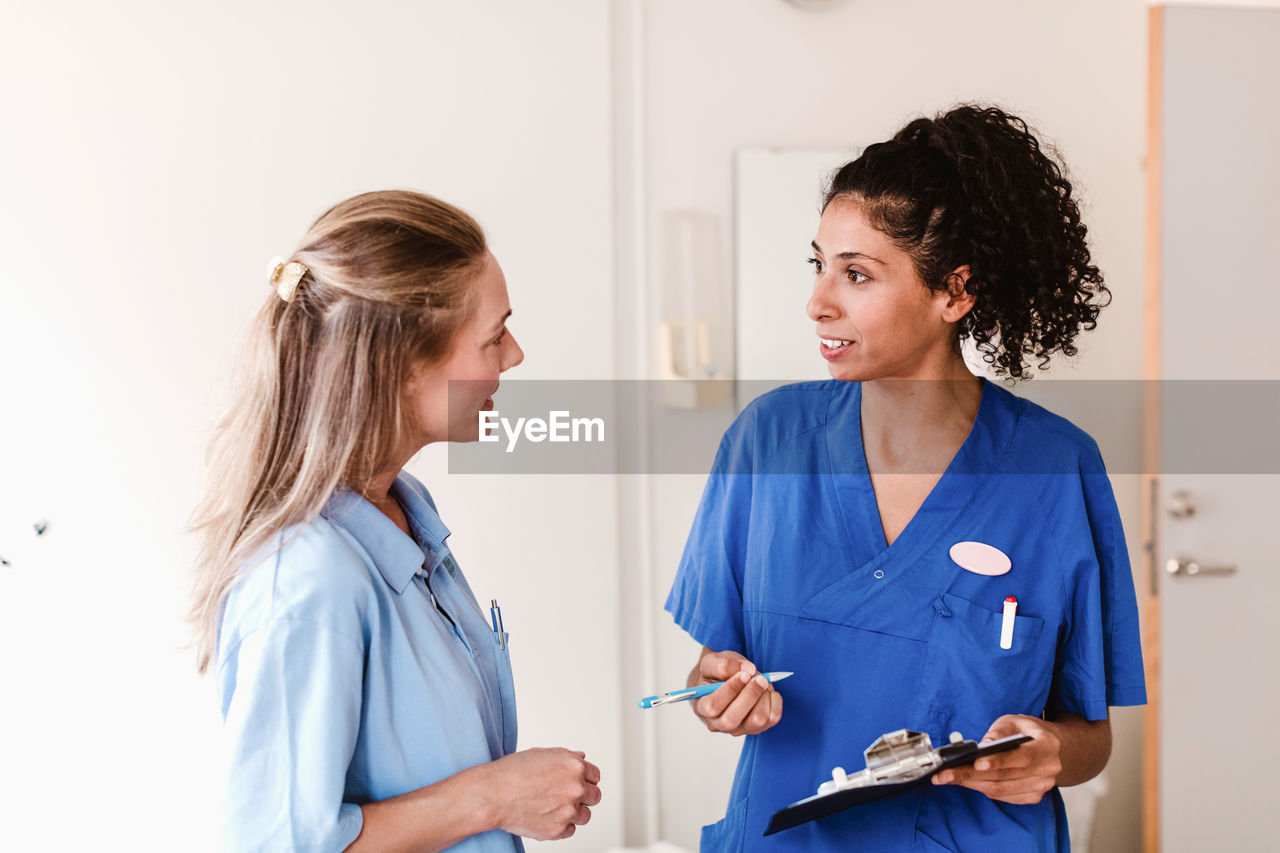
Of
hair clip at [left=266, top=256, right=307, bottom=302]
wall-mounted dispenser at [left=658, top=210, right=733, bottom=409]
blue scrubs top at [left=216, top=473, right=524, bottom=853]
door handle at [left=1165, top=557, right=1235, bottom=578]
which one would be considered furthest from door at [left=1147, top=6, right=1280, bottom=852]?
hair clip at [left=266, top=256, right=307, bottom=302]

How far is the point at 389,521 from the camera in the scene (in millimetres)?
896

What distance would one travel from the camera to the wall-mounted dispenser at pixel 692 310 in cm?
220

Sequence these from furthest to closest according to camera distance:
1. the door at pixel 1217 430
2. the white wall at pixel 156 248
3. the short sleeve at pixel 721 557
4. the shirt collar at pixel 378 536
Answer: the door at pixel 1217 430 → the white wall at pixel 156 248 → the short sleeve at pixel 721 557 → the shirt collar at pixel 378 536

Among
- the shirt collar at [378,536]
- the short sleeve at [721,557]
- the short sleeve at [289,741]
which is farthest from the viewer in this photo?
the short sleeve at [721,557]

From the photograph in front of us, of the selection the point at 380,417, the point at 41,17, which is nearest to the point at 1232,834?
the point at 380,417

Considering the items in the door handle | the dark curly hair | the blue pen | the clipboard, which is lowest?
the door handle

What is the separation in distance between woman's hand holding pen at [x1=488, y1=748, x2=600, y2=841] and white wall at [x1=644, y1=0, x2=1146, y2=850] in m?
1.36

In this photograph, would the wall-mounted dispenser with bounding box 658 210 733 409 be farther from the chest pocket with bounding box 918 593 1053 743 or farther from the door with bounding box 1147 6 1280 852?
the chest pocket with bounding box 918 593 1053 743

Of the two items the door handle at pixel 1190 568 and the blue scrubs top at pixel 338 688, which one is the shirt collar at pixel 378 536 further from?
the door handle at pixel 1190 568

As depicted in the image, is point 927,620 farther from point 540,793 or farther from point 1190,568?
point 1190,568

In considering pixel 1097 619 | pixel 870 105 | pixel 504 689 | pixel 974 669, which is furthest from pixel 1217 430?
pixel 504 689

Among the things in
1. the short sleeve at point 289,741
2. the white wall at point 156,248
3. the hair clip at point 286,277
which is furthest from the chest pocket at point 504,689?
the white wall at point 156,248

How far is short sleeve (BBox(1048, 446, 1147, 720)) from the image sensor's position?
3.68 ft

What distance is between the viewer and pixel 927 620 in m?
1.12
